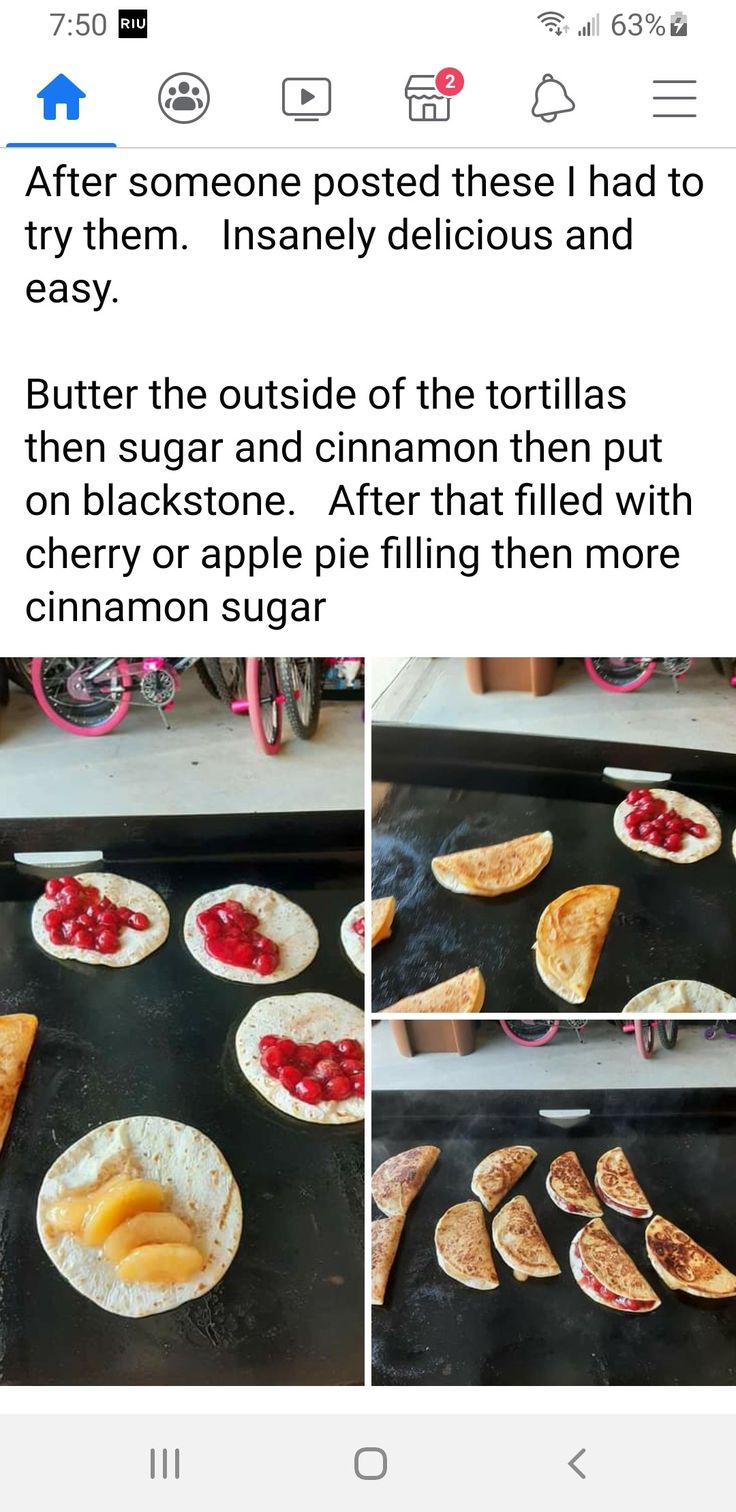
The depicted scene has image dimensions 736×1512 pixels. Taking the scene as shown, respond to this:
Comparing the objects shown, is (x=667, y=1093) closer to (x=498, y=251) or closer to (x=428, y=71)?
(x=498, y=251)

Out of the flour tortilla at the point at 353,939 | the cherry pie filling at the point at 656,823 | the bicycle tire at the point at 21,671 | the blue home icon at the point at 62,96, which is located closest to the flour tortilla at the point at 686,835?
the cherry pie filling at the point at 656,823

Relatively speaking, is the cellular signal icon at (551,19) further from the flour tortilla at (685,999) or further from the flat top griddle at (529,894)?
the flour tortilla at (685,999)

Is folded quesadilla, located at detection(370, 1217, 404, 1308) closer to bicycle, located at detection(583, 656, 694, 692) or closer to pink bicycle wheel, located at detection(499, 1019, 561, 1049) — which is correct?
pink bicycle wheel, located at detection(499, 1019, 561, 1049)

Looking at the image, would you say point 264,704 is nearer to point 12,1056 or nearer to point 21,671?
point 21,671

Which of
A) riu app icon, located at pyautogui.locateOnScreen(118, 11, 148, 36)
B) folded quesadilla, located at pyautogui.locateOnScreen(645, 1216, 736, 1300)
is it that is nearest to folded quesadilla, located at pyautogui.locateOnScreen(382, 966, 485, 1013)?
folded quesadilla, located at pyautogui.locateOnScreen(645, 1216, 736, 1300)

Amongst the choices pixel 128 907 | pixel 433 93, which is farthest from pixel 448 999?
pixel 433 93

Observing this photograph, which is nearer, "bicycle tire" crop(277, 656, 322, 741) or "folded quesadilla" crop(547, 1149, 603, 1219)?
"bicycle tire" crop(277, 656, 322, 741)
